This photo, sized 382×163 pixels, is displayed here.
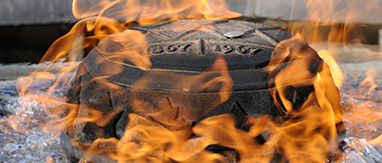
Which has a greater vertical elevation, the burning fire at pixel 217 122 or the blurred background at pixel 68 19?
the burning fire at pixel 217 122

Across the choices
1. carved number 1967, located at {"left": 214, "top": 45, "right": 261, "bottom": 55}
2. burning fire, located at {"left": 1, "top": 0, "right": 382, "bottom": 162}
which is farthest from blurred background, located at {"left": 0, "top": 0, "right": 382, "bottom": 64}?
carved number 1967, located at {"left": 214, "top": 45, "right": 261, "bottom": 55}

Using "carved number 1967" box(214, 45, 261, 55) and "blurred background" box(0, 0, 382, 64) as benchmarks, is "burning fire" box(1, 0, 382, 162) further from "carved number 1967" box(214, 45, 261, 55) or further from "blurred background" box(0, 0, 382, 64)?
"blurred background" box(0, 0, 382, 64)

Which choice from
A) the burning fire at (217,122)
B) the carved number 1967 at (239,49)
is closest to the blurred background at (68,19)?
the burning fire at (217,122)

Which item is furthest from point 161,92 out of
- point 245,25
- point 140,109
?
point 245,25

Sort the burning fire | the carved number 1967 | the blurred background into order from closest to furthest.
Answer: the burning fire < the carved number 1967 < the blurred background

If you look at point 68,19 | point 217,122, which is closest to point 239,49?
point 217,122

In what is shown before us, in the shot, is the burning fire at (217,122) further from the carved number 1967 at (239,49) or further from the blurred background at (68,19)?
the blurred background at (68,19)

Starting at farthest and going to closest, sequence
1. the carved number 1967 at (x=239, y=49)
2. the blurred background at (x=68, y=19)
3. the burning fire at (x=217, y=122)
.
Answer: the blurred background at (x=68, y=19), the carved number 1967 at (x=239, y=49), the burning fire at (x=217, y=122)

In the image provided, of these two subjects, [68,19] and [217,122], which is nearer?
[217,122]

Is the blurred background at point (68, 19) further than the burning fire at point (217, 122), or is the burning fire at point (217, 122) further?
the blurred background at point (68, 19)

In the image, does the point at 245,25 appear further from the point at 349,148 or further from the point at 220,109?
the point at 349,148

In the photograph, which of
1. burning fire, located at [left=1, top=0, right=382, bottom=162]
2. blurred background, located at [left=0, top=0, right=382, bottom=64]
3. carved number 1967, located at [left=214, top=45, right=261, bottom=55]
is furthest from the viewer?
blurred background, located at [left=0, top=0, right=382, bottom=64]

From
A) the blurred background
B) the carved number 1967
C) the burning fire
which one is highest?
the carved number 1967

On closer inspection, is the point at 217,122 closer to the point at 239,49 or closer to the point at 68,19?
the point at 239,49
